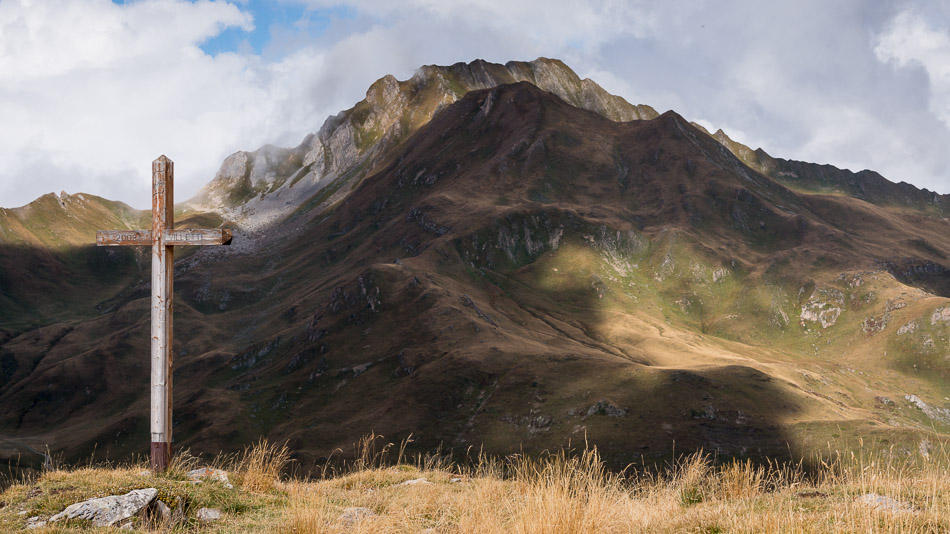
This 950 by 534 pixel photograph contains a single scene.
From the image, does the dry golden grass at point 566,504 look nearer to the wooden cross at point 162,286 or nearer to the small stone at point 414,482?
the wooden cross at point 162,286

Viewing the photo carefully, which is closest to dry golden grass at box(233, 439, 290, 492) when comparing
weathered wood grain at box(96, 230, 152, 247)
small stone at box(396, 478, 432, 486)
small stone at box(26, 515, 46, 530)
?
small stone at box(396, 478, 432, 486)

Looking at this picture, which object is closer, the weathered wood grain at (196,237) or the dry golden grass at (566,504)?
the dry golden grass at (566,504)

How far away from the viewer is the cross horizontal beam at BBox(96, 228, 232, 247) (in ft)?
43.5

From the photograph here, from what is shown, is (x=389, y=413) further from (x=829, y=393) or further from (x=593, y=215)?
(x=593, y=215)

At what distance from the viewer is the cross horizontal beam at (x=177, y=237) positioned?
1326cm

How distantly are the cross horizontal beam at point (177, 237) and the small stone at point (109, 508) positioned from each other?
16.4 ft

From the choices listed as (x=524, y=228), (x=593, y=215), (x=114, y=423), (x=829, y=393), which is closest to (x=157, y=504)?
(x=829, y=393)

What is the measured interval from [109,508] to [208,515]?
1519 mm

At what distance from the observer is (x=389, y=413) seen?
Result: 101 metres

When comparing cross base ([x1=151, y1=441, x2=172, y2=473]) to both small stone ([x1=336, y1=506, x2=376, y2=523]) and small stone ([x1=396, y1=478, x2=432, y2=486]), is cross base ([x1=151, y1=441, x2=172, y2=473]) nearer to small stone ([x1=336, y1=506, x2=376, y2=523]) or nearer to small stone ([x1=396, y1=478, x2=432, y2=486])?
small stone ([x1=336, y1=506, x2=376, y2=523])

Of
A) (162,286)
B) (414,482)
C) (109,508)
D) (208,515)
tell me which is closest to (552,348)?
(414,482)

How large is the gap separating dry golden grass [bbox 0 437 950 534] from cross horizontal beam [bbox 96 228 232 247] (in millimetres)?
4659

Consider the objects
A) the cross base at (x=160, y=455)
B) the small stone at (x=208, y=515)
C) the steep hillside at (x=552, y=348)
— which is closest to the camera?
the small stone at (x=208, y=515)

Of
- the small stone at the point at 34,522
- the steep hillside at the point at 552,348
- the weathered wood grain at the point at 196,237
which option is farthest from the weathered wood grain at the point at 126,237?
the steep hillside at the point at 552,348
